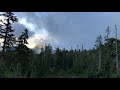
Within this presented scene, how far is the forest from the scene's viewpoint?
34.8 metres

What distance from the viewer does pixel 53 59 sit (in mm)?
55812

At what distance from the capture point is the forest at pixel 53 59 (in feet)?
114

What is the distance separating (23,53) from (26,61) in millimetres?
3898

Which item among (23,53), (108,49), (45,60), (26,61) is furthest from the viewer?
(45,60)

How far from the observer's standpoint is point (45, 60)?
173 feet
